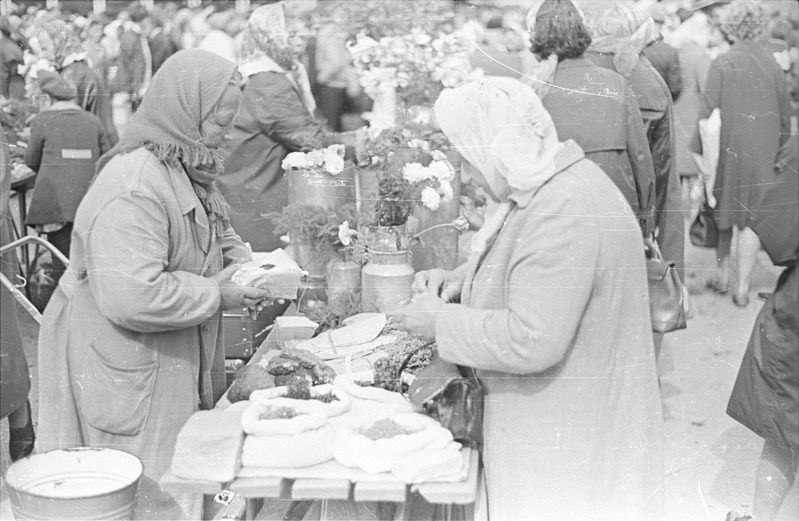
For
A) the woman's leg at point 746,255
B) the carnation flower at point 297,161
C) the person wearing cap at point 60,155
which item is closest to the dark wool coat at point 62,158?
the person wearing cap at point 60,155

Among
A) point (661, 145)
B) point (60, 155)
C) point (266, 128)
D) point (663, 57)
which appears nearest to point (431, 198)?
point (661, 145)

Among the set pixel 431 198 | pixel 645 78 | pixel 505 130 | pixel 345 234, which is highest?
pixel 505 130

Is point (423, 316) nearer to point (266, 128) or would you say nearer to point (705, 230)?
point (705, 230)

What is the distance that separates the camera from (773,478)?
298cm

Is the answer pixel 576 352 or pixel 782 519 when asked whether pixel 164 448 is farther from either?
pixel 782 519

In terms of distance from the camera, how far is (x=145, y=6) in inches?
151

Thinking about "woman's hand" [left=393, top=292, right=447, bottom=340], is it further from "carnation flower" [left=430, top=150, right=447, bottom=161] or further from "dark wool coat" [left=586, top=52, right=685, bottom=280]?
"carnation flower" [left=430, top=150, right=447, bottom=161]

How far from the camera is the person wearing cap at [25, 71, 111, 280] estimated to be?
4340 mm

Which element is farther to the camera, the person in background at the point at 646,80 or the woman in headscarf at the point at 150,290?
the person in background at the point at 646,80

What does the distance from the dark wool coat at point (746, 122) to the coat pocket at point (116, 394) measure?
1.91 m

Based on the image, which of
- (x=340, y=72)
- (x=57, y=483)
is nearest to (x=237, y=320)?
(x=57, y=483)

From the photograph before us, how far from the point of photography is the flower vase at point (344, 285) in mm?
3422

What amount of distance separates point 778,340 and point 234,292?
1.73 m

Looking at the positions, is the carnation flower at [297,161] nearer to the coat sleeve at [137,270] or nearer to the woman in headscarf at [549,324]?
the coat sleeve at [137,270]
